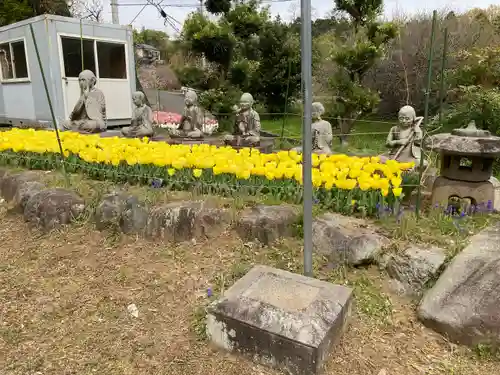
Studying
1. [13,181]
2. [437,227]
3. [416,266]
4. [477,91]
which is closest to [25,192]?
[13,181]

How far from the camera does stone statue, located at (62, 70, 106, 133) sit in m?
6.71

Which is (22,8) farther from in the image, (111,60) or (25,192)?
(25,192)

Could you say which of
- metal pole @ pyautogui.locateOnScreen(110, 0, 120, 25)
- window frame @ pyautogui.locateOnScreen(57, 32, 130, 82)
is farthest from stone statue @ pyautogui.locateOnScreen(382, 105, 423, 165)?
metal pole @ pyautogui.locateOnScreen(110, 0, 120, 25)

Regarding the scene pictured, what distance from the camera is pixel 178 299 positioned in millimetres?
2504

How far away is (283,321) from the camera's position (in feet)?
6.35

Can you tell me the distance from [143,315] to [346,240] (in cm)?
134

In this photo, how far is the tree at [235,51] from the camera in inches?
400

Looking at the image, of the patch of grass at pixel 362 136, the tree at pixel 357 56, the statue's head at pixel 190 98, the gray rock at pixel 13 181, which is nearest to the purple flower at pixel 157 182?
the gray rock at pixel 13 181

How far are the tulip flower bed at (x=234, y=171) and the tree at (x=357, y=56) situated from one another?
5249 millimetres

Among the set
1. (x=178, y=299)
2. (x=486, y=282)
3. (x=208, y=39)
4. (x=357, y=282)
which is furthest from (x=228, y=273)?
(x=208, y=39)

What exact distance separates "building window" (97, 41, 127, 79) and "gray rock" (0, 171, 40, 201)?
6.66 m

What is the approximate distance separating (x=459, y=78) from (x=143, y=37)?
26295 mm

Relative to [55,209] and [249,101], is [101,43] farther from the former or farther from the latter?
[55,209]

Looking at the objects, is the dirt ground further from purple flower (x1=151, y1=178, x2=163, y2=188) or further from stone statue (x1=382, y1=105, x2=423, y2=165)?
stone statue (x1=382, y1=105, x2=423, y2=165)
